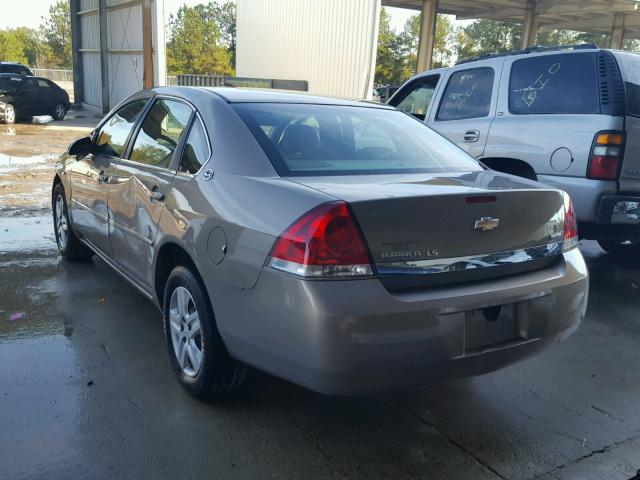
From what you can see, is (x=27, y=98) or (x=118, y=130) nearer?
(x=118, y=130)

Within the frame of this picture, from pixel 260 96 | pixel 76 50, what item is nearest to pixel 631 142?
pixel 260 96

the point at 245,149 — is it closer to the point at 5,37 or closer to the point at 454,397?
the point at 454,397

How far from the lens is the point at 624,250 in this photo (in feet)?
20.9

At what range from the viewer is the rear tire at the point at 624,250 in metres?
6.29

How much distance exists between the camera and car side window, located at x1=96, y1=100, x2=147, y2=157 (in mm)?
4289

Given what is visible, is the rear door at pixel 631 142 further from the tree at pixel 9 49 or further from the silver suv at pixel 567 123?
the tree at pixel 9 49

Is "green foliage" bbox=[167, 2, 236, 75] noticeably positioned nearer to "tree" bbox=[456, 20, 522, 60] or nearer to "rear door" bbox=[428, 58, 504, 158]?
"tree" bbox=[456, 20, 522, 60]

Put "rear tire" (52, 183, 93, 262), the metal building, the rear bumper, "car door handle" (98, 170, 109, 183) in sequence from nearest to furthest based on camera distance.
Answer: the rear bumper
"car door handle" (98, 170, 109, 183)
"rear tire" (52, 183, 93, 262)
the metal building

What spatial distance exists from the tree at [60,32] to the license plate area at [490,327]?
68.5 m

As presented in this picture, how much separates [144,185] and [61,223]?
2.34 metres

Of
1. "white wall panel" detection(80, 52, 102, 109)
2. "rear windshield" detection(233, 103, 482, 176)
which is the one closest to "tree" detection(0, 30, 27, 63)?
"white wall panel" detection(80, 52, 102, 109)

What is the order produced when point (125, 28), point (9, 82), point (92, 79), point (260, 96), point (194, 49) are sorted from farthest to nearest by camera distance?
point (194, 49) < point (92, 79) < point (125, 28) < point (9, 82) < point (260, 96)

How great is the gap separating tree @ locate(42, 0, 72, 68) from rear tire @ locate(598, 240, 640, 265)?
6615cm

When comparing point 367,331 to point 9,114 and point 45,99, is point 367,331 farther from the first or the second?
point 45,99
